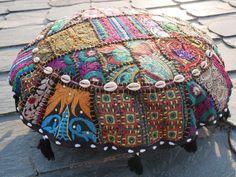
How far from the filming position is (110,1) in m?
4.60

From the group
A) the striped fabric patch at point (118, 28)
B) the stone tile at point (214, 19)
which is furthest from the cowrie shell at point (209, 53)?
the stone tile at point (214, 19)

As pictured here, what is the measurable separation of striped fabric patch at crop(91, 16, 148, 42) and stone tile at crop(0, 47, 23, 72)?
4.16ft

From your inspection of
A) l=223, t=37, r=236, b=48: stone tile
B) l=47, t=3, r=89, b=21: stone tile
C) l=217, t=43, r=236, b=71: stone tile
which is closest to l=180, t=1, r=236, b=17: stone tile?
l=223, t=37, r=236, b=48: stone tile

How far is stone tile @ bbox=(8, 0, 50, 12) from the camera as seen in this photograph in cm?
443

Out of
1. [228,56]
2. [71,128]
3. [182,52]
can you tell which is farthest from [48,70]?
[228,56]

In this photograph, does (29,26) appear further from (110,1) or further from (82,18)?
(82,18)

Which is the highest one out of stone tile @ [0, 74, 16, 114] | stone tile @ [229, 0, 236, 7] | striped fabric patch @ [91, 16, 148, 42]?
striped fabric patch @ [91, 16, 148, 42]

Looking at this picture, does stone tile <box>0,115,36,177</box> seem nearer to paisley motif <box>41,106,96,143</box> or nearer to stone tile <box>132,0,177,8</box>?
paisley motif <box>41,106,96,143</box>

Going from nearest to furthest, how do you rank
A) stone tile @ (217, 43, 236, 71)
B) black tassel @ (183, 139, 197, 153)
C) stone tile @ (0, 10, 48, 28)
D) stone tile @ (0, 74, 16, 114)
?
1. black tassel @ (183, 139, 197, 153)
2. stone tile @ (0, 74, 16, 114)
3. stone tile @ (217, 43, 236, 71)
4. stone tile @ (0, 10, 48, 28)

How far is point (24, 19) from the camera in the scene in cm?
409

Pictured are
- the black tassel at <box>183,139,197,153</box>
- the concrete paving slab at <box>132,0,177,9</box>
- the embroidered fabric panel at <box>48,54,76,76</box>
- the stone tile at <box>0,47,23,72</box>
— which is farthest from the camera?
the concrete paving slab at <box>132,0,177,9</box>

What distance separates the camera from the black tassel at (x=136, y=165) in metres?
1.73

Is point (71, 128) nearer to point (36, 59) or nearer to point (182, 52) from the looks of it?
point (36, 59)

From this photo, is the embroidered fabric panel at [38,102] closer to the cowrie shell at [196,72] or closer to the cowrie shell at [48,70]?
the cowrie shell at [48,70]
